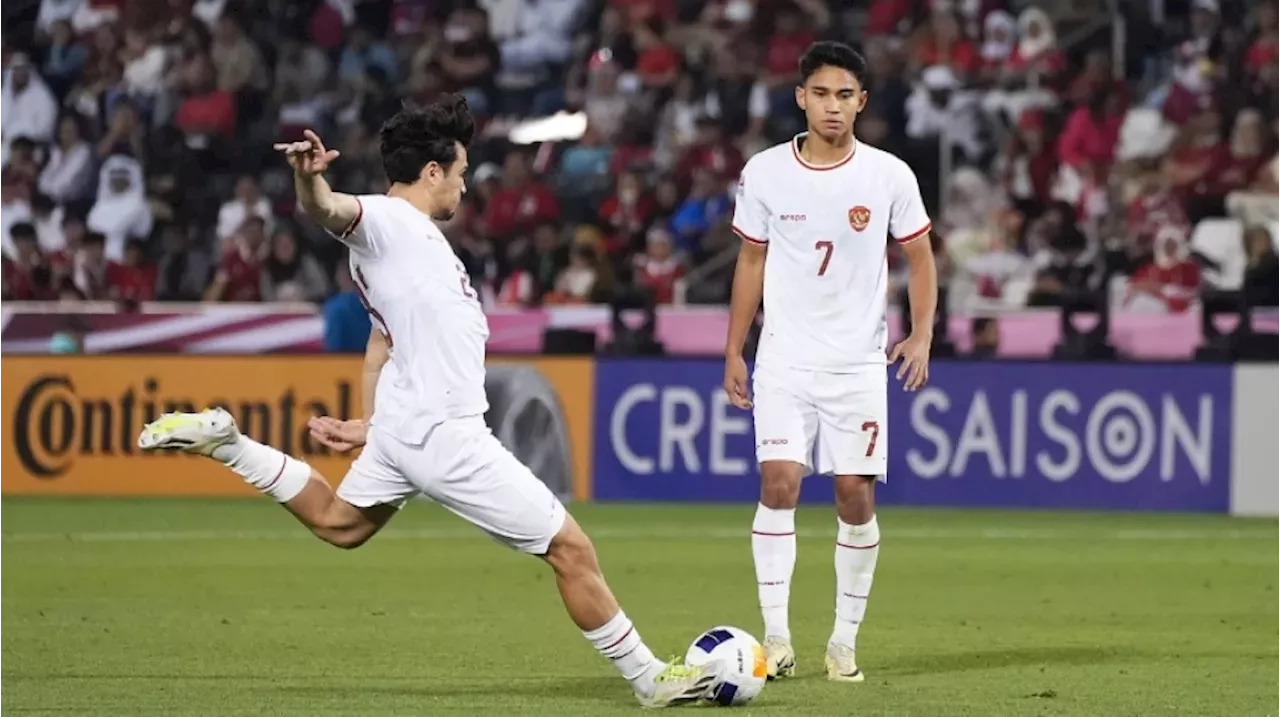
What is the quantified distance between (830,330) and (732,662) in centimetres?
157

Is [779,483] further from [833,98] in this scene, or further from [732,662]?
[833,98]

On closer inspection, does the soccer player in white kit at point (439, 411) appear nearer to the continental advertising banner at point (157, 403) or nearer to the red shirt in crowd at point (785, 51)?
the continental advertising banner at point (157, 403)

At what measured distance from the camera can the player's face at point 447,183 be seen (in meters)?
7.75

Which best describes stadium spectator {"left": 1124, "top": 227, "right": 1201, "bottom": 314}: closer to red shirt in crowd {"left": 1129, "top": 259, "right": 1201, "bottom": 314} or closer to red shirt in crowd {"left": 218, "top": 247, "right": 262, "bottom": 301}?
red shirt in crowd {"left": 1129, "top": 259, "right": 1201, "bottom": 314}

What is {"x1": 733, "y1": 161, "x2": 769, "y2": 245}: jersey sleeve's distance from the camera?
891 centimetres

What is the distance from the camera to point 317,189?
7145mm

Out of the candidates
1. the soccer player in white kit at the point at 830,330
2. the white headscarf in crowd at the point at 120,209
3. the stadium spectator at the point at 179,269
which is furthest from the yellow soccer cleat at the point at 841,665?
the white headscarf in crowd at the point at 120,209

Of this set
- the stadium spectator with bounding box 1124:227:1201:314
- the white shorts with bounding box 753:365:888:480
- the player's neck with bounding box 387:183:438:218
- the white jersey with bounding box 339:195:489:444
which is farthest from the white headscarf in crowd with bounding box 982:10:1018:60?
the white jersey with bounding box 339:195:489:444

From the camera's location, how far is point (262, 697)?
26.0 feet

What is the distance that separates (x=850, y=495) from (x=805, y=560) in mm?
5080

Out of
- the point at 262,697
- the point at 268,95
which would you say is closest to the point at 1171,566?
the point at 262,697

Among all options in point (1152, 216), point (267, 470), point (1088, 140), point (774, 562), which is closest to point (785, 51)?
point (1088, 140)

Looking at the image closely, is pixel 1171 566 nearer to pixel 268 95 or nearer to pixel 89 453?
pixel 89 453

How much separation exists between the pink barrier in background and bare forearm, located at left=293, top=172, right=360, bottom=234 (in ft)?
34.7
